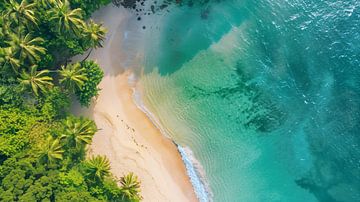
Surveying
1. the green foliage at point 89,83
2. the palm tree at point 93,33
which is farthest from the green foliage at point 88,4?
the green foliage at point 89,83

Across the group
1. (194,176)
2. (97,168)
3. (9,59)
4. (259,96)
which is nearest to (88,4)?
(9,59)

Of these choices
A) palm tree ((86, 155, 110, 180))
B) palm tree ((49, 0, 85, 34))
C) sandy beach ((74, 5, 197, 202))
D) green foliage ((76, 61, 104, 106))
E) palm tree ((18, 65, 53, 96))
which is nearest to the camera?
palm tree ((49, 0, 85, 34))

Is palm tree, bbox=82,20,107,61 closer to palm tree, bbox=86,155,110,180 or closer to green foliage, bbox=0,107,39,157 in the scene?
green foliage, bbox=0,107,39,157

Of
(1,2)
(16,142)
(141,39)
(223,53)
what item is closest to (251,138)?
(223,53)

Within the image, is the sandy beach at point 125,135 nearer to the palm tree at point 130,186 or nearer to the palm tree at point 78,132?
the palm tree at point 130,186

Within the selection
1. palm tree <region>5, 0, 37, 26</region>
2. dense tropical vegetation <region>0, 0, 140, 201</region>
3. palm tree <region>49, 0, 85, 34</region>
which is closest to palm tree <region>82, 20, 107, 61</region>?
dense tropical vegetation <region>0, 0, 140, 201</region>
